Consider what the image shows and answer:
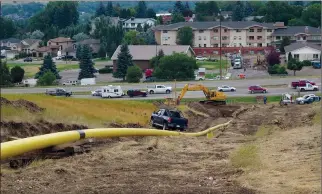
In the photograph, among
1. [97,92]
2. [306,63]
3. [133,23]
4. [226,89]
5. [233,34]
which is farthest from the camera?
[133,23]

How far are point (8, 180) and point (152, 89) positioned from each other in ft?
91.2

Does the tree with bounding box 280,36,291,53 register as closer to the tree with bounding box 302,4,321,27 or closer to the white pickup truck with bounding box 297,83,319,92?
the tree with bounding box 302,4,321,27

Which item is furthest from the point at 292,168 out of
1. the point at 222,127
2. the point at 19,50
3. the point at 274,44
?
the point at 274,44

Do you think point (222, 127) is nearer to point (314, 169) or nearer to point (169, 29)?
point (314, 169)

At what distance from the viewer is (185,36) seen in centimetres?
6612

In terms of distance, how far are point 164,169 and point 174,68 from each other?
106 ft

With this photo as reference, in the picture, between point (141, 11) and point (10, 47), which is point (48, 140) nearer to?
point (10, 47)

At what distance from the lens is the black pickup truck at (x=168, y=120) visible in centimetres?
2081

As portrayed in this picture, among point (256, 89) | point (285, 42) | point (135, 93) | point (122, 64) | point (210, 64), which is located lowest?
point (256, 89)

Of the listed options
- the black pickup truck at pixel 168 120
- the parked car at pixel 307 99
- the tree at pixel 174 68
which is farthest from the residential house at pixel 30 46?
the black pickup truck at pixel 168 120

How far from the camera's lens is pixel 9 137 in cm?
1216

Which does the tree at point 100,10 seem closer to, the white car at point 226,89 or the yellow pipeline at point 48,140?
the white car at point 226,89

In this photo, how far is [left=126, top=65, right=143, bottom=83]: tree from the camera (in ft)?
143

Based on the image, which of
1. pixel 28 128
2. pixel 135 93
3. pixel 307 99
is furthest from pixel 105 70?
pixel 28 128
